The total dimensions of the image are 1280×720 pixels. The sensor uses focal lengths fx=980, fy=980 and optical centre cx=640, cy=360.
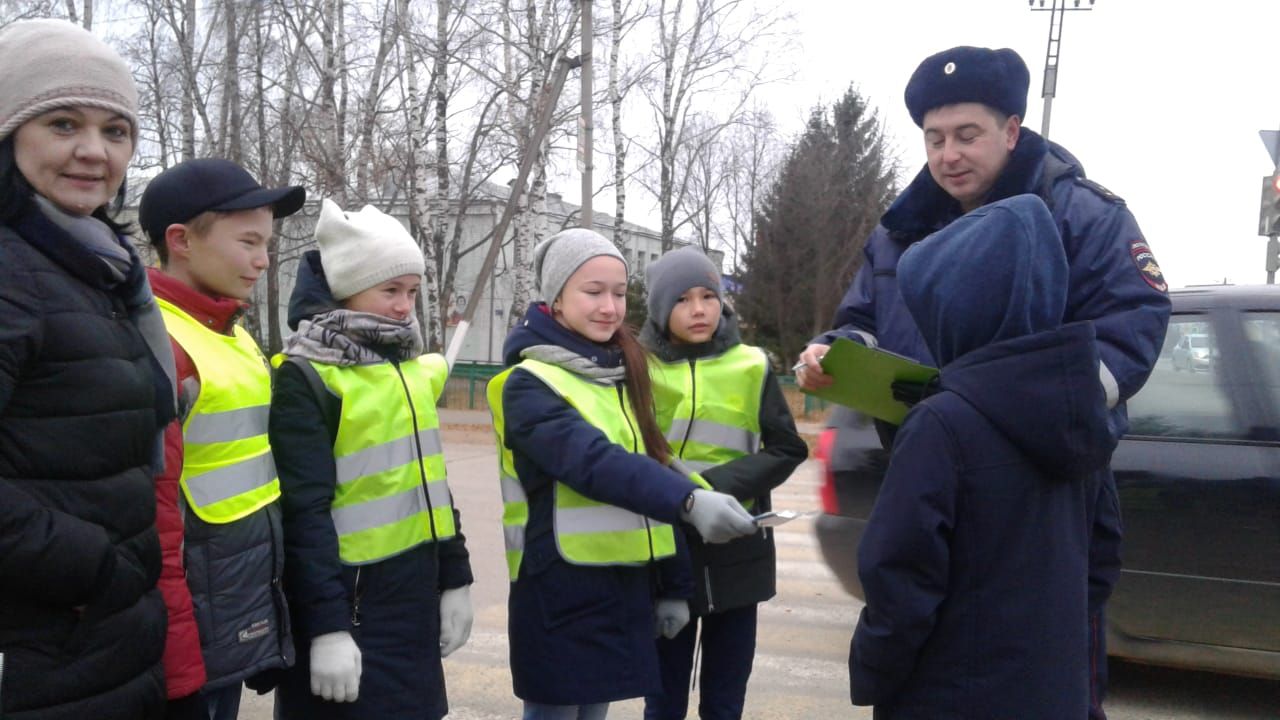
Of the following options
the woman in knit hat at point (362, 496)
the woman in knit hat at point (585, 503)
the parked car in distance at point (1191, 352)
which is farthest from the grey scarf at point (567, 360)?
the parked car in distance at point (1191, 352)

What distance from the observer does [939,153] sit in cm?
254

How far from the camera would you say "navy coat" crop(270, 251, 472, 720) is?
235 centimetres

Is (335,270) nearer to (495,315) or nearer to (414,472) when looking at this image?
(414,472)

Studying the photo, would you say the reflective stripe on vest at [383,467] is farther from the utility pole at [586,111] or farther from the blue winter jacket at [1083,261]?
the utility pole at [586,111]

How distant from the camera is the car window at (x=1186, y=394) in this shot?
4000 mm

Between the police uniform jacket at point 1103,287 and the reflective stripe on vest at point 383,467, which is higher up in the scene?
the police uniform jacket at point 1103,287

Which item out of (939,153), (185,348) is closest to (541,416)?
(185,348)

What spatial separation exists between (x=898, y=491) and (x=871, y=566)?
0.16 m

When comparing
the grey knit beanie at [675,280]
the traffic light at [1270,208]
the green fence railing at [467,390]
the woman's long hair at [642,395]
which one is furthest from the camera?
the green fence railing at [467,390]

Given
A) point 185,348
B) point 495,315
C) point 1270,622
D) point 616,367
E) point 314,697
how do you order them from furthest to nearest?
point 495,315 < point 1270,622 < point 616,367 < point 314,697 < point 185,348

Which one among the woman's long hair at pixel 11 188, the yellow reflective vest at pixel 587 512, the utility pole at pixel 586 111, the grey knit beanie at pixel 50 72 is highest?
the utility pole at pixel 586 111

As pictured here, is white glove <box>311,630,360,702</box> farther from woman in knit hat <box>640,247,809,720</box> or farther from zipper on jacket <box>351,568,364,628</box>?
woman in knit hat <box>640,247,809,720</box>

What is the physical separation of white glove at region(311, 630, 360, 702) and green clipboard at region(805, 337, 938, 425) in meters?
1.29

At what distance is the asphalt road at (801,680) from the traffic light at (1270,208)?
7103 millimetres
